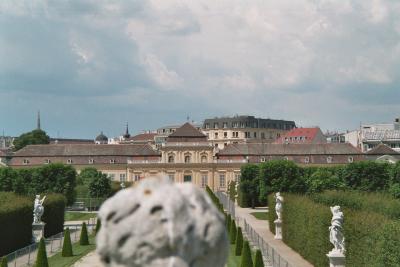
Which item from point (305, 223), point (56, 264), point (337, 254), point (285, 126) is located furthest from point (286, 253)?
point (285, 126)

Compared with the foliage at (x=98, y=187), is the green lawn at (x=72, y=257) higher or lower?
lower

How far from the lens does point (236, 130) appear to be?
14012 centimetres

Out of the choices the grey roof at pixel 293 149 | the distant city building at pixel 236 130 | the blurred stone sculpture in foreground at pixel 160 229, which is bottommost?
the blurred stone sculpture in foreground at pixel 160 229

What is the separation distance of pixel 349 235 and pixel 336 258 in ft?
3.64

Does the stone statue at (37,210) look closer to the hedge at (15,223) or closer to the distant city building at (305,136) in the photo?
the hedge at (15,223)

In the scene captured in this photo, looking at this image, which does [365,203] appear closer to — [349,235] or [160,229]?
[349,235]

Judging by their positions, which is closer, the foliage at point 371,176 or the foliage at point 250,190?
the foliage at point 371,176

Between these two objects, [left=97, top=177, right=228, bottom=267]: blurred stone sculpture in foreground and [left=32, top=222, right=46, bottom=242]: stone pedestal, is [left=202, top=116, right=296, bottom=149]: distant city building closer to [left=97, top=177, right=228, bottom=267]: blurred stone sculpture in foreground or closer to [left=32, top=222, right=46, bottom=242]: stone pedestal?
[left=32, top=222, right=46, bottom=242]: stone pedestal

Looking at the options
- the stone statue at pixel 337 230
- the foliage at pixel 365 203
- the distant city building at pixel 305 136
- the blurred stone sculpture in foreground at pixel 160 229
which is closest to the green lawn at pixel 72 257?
the stone statue at pixel 337 230

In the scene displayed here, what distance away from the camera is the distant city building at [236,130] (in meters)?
140

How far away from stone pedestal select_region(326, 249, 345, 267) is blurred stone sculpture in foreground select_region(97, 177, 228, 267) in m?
16.2

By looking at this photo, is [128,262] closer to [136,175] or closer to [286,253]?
[286,253]

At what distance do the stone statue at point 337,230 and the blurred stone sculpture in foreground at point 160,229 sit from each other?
A: 1585 cm

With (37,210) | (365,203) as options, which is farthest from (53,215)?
(365,203)
